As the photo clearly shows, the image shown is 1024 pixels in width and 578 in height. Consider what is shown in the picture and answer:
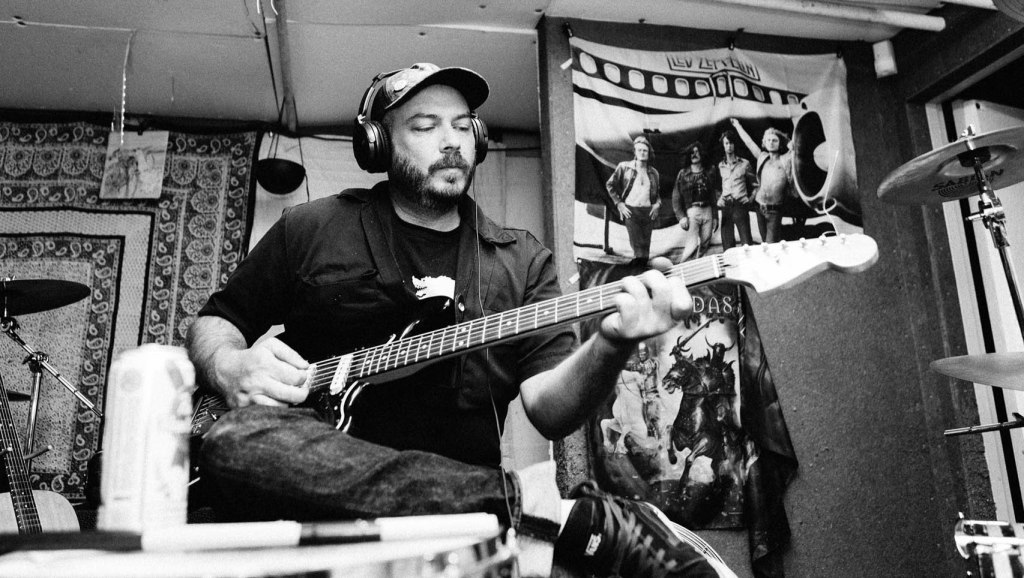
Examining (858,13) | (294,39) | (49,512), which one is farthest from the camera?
(294,39)

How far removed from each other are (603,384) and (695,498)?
130cm

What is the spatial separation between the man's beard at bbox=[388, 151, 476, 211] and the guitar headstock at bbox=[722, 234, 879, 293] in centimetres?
74

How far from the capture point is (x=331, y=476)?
3.57ft

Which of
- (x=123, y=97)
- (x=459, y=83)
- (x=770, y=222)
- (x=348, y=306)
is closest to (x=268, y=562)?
(x=348, y=306)

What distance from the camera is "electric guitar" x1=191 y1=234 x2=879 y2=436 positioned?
4.47ft

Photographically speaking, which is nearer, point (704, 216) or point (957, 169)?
point (957, 169)

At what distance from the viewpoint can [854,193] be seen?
3119 mm

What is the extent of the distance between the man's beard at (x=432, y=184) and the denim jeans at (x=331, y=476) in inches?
33.4

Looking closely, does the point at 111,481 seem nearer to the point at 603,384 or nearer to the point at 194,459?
the point at 194,459

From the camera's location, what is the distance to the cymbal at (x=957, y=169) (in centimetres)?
213

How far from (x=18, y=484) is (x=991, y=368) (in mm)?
2984

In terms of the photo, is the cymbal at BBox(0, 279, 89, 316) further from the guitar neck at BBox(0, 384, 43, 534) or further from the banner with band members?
the banner with band members

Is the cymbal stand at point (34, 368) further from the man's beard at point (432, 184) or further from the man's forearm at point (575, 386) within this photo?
the man's forearm at point (575, 386)

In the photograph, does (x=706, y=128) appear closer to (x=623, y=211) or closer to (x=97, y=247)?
(x=623, y=211)
